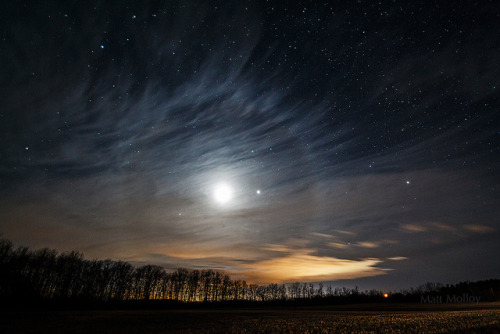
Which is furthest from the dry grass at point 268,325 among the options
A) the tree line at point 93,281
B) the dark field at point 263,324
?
the tree line at point 93,281

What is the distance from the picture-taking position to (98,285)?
104 meters

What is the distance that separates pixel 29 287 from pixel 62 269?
21313mm

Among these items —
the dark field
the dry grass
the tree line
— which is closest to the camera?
the dry grass

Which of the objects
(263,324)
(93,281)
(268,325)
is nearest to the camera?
(268,325)

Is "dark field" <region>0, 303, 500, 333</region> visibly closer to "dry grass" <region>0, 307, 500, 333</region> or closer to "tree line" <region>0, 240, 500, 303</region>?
"dry grass" <region>0, 307, 500, 333</region>

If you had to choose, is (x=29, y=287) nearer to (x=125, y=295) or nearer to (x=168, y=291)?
(x=125, y=295)

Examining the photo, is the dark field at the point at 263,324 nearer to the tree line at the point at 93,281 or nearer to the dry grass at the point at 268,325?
the dry grass at the point at 268,325

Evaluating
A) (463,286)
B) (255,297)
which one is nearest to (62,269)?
(255,297)

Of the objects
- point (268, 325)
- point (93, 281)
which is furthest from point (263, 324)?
point (93, 281)

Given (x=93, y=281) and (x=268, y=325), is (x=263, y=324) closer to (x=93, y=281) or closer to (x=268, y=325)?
(x=268, y=325)

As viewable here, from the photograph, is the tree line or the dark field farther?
the tree line

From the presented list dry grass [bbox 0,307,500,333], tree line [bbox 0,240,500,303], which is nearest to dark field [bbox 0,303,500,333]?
dry grass [bbox 0,307,500,333]

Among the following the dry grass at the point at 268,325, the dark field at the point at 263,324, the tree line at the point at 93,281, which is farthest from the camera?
the tree line at the point at 93,281

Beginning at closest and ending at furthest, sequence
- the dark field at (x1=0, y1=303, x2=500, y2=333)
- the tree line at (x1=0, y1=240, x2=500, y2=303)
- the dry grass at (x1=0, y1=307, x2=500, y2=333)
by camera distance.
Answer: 1. the dry grass at (x1=0, y1=307, x2=500, y2=333)
2. the dark field at (x1=0, y1=303, x2=500, y2=333)
3. the tree line at (x1=0, y1=240, x2=500, y2=303)
